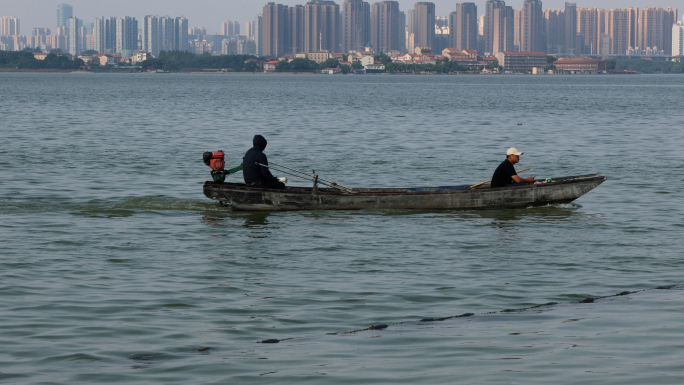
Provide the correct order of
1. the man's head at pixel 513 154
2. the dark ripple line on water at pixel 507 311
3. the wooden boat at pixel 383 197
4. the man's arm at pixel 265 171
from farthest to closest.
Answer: the man's arm at pixel 265 171 → the wooden boat at pixel 383 197 → the man's head at pixel 513 154 → the dark ripple line on water at pixel 507 311

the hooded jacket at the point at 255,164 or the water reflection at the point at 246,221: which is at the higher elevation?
the hooded jacket at the point at 255,164

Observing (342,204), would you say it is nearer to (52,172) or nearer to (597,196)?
(597,196)

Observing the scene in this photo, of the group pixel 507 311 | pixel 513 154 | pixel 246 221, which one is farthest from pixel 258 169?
pixel 507 311

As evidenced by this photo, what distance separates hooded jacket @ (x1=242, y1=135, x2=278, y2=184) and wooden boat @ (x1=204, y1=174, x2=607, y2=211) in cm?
31

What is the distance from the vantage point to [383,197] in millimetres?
19984

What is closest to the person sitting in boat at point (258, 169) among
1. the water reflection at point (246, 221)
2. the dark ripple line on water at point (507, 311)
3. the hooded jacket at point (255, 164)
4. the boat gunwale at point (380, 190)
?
the hooded jacket at point (255, 164)

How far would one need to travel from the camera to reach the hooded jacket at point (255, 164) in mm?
20062

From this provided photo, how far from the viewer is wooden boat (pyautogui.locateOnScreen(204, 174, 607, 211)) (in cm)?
2005

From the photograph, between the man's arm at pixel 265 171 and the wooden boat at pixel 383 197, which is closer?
the wooden boat at pixel 383 197

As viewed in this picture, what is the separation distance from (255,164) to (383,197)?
9.70ft

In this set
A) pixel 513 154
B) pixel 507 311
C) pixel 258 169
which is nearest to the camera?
pixel 507 311

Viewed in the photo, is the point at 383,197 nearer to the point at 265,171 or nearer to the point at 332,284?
the point at 265,171

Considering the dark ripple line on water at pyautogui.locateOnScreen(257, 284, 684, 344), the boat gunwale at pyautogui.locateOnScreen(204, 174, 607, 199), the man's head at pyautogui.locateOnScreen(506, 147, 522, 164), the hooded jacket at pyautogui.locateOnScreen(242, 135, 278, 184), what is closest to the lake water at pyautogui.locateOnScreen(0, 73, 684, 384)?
the dark ripple line on water at pyautogui.locateOnScreen(257, 284, 684, 344)

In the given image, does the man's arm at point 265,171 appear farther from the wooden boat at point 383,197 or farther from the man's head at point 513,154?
the man's head at point 513,154
